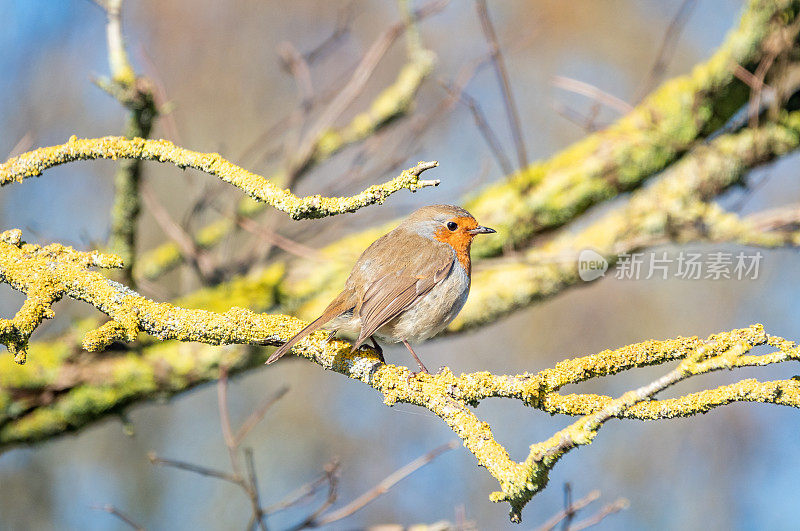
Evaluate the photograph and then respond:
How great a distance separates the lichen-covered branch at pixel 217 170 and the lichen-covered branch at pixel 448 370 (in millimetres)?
225

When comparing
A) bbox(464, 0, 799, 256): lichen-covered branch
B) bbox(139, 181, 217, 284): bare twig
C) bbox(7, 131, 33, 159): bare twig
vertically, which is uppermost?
bbox(139, 181, 217, 284): bare twig

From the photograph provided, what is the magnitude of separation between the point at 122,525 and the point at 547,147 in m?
6.23

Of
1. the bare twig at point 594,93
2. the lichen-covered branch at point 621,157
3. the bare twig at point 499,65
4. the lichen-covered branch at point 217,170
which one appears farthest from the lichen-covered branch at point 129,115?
the bare twig at point 594,93

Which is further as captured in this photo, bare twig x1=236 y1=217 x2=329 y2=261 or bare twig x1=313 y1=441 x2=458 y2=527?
bare twig x1=236 y1=217 x2=329 y2=261

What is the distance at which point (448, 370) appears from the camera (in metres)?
1.99

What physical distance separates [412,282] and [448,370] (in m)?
0.85

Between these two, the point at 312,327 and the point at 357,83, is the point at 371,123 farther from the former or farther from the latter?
the point at 312,327

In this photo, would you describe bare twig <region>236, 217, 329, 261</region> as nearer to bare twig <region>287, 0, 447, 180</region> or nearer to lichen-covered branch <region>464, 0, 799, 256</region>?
bare twig <region>287, 0, 447, 180</region>

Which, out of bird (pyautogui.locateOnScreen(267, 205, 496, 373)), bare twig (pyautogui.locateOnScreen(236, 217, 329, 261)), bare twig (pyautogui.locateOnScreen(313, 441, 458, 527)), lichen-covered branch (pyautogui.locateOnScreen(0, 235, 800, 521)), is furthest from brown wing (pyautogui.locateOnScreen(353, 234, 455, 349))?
bare twig (pyautogui.locateOnScreen(236, 217, 329, 261))

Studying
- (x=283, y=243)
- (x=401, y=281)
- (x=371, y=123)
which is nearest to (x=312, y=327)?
(x=401, y=281)

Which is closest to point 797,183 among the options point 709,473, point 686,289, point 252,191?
point 686,289

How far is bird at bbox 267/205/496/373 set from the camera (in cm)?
264

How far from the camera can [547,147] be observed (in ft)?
28.4

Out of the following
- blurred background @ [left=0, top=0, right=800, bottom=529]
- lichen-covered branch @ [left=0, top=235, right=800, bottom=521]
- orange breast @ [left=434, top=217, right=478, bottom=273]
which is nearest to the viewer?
lichen-covered branch @ [left=0, top=235, right=800, bottom=521]
